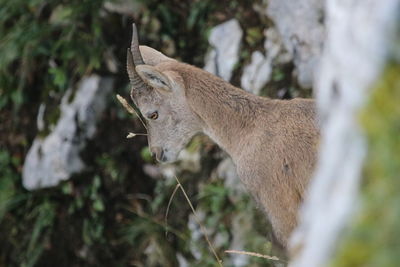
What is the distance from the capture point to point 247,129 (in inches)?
255

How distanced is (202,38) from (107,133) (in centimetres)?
183

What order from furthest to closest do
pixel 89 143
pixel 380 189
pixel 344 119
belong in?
pixel 89 143 < pixel 344 119 < pixel 380 189

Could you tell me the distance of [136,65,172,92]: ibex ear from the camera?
251 inches

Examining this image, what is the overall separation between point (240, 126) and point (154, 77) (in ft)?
2.69

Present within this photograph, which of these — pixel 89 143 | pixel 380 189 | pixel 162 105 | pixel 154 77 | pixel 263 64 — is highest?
pixel 380 189

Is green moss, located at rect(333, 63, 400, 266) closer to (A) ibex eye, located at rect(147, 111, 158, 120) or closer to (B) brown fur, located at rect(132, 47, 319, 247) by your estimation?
(B) brown fur, located at rect(132, 47, 319, 247)

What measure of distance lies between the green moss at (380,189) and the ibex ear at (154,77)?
14.3 feet

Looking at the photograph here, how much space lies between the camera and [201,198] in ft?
31.9

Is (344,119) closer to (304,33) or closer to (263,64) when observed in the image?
(304,33)

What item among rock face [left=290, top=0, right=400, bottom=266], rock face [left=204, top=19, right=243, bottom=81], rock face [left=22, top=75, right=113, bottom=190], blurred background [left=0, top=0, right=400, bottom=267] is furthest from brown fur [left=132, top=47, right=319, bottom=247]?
rock face [left=290, top=0, right=400, bottom=266]

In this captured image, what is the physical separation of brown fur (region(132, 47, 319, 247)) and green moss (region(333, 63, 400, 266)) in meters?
3.83

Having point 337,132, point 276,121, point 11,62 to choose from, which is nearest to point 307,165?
point 276,121

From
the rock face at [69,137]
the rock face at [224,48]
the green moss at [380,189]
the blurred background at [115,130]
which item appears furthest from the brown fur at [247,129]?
the green moss at [380,189]

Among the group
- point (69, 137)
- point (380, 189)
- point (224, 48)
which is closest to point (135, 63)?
point (224, 48)
